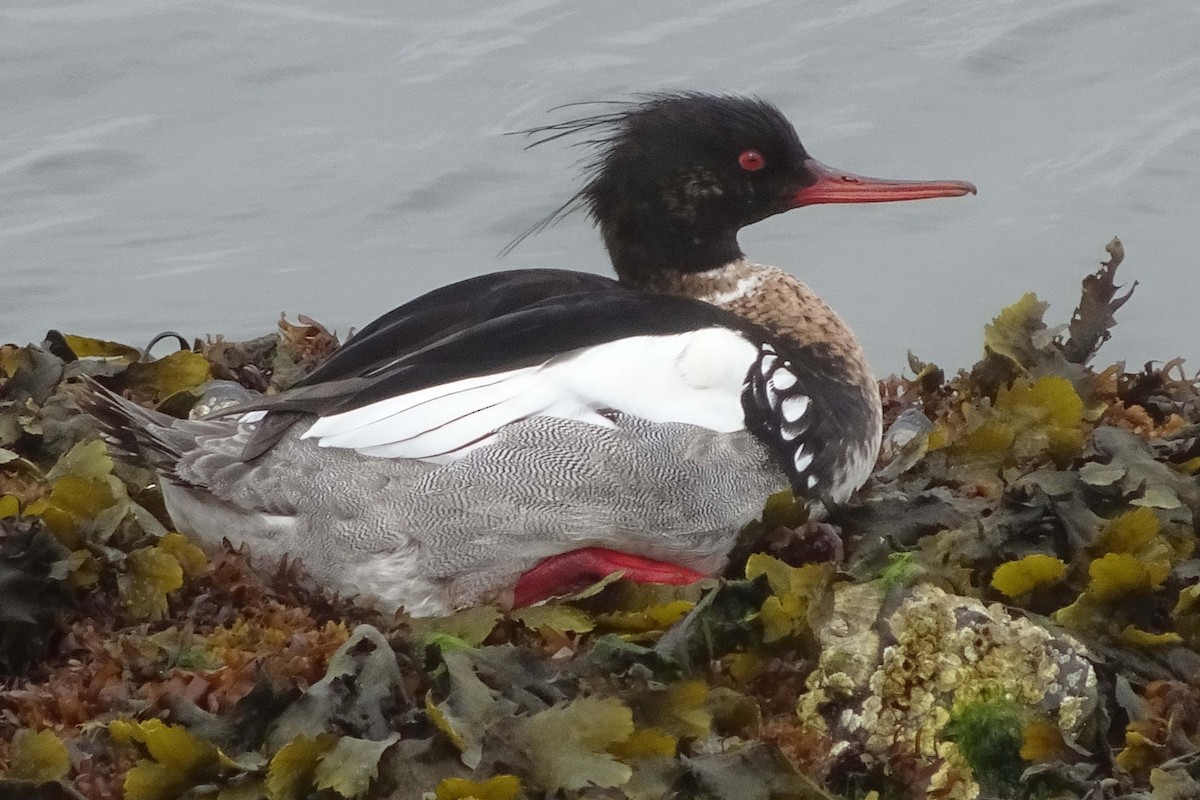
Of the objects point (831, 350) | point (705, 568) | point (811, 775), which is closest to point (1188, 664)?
point (811, 775)

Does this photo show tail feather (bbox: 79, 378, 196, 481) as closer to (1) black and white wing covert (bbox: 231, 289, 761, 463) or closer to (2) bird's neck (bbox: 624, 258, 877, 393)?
(1) black and white wing covert (bbox: 231, 289, 761, 463)

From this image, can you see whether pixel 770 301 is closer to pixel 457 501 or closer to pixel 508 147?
pixel 457 501

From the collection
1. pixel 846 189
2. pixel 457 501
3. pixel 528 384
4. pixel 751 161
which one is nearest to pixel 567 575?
pixel 457 501

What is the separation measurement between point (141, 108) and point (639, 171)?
6552 mm

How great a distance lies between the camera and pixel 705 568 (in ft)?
12.8

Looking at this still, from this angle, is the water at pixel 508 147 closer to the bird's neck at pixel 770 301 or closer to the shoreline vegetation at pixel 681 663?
the bird's neck at pixel 770 301

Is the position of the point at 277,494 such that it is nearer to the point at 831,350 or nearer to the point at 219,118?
the point at 831,350

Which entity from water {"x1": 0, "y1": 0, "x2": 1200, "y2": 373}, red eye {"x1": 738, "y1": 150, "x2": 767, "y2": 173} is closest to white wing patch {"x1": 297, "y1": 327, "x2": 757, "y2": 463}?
red eye {"x1": 738, "y1": 150, "x2": 767, "y2": 173}

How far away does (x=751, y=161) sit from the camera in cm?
446

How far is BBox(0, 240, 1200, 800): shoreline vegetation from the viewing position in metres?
2.83

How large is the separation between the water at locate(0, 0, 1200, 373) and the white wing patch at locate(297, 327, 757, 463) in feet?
13.2

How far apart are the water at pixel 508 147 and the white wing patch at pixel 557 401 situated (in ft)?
13.2

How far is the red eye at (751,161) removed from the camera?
4449 mm

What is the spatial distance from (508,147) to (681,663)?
22.8 feet
